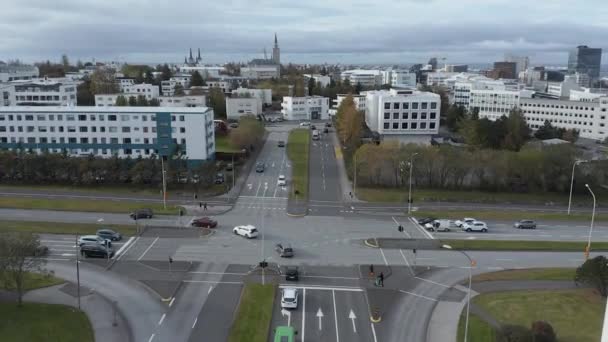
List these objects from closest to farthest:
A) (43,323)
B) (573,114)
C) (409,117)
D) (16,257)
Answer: (43,323)
(16,257)
(409,117)
(573,114)

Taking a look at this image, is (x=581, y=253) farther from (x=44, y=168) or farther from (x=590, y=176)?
(x=44, y=168)

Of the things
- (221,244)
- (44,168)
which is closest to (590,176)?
(221,244)

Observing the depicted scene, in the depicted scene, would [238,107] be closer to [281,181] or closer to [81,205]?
[281,181]

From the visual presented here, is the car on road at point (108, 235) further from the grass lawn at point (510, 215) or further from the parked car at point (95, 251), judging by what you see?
the grass lawn at point (510, 215)

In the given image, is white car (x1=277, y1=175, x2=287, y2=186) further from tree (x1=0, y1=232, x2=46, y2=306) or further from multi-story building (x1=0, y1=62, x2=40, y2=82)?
multi-story building (x1=0, y1=62, x2=40, y2=82)

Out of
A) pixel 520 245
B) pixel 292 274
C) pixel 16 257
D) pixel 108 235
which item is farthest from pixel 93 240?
pixel 520 245

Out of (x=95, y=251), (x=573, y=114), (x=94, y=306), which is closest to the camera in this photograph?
(x=94, y=306)

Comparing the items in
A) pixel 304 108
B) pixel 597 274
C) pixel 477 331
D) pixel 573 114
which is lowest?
pixel 477 331

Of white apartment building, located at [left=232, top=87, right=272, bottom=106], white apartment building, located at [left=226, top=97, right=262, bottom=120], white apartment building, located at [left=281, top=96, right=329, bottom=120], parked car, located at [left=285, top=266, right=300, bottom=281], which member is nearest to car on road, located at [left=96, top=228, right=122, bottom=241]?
parked car, located at [left=285, top=266, right=300, bottom=281]
